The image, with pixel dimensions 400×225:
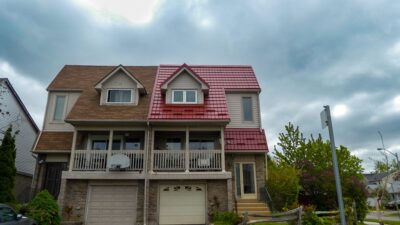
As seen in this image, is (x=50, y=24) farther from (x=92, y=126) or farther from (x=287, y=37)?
(x=287, y=37)

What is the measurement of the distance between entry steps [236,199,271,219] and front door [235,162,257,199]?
20.3 inches

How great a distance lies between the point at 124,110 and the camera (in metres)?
17.5

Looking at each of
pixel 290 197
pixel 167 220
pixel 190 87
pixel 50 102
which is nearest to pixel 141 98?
pixel 190 87

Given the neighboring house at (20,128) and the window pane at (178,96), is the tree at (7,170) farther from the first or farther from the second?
the window pane at (178,96)

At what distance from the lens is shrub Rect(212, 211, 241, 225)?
13579 millimetres

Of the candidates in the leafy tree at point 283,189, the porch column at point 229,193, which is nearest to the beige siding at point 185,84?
the porch column at point 229,193

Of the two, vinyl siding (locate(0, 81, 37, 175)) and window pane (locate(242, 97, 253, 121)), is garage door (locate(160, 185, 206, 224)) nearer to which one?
window pane (locate(242, 97, 253, 121))

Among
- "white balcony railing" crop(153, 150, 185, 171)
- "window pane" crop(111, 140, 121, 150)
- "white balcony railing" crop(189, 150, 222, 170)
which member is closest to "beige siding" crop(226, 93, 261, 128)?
"white balcony railing" crop(189, 150, 222, 170)

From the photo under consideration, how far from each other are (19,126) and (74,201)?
10224mm

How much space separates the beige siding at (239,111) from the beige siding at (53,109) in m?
10.3

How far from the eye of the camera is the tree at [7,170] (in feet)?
50.8

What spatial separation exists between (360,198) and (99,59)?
2255cm

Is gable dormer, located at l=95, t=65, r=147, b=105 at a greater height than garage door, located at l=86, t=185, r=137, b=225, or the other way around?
gable dormer, located at l=95, t=65, r=147, b=105

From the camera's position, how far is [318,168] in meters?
22.5
